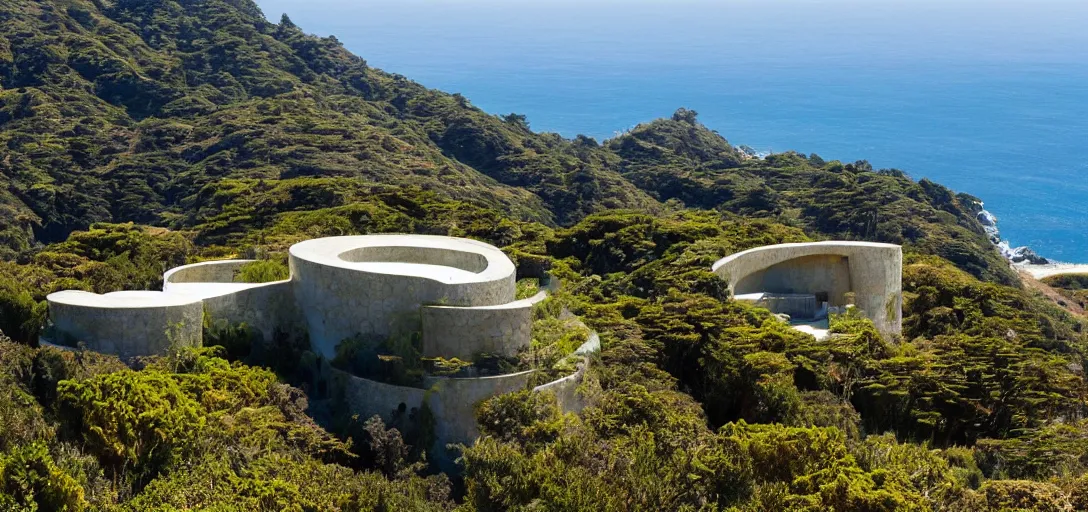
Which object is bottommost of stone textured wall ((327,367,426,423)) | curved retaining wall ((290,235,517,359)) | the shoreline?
the shoreline

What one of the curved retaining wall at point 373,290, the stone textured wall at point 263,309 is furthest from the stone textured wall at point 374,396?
the stone textured wall at point 263,309

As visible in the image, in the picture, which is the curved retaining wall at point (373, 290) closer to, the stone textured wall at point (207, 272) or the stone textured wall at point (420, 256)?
the stone textured wall at point (420, 256)

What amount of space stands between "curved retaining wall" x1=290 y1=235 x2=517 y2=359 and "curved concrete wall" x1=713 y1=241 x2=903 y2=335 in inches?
411

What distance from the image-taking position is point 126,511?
53.1 ft

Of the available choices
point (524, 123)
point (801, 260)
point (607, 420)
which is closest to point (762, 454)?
point (607, 420)

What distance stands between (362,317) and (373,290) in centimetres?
64

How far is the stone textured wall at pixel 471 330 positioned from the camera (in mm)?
21328

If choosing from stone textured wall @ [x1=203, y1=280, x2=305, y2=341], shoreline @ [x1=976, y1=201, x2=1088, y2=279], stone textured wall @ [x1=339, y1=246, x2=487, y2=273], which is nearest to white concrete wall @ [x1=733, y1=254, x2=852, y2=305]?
stone textured wall @ [x1=339, y1=246, x2=487, y2=273]

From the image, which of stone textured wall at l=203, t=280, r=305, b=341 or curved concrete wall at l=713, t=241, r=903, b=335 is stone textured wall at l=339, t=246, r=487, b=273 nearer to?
stone textured wall at l=203, t=280, r=305, b=341

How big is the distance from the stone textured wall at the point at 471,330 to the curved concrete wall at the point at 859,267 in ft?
38.4

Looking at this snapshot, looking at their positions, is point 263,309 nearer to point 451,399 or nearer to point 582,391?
point 451,399

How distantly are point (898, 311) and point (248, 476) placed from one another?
21288 mm

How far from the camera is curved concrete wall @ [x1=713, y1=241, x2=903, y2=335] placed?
32.2 metres

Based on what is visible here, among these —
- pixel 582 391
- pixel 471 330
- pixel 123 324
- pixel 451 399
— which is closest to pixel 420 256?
pixel 471 330
